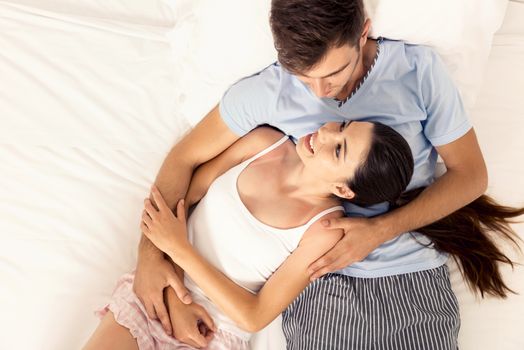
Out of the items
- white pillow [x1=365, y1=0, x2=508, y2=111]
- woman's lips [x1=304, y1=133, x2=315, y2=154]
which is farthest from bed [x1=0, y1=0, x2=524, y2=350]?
woman's lips [x1=304, y1=133, x2=315, y2=154]

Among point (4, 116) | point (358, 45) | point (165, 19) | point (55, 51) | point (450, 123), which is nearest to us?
point (358, 45)

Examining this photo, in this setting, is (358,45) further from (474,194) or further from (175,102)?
(175,102)

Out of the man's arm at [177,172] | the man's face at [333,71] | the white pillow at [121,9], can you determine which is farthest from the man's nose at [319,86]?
the white pillow at [121,9]

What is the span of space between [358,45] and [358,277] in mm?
631

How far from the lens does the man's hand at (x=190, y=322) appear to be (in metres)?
1.52

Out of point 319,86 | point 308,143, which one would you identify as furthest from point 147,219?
point 319,86

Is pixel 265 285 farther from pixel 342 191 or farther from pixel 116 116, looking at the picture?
pixel 116 116

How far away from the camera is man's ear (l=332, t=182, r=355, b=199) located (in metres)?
1.48

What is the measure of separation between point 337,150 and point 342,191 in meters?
0.11

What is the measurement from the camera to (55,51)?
1.92m

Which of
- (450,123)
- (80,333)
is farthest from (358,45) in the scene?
(80,333)

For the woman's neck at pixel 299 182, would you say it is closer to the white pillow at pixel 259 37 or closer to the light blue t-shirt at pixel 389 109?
the light blue t-shirt at pixel 389 109

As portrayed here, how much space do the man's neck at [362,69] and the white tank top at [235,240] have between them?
0.81 ft

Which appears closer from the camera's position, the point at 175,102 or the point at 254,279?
the point at 254,279
